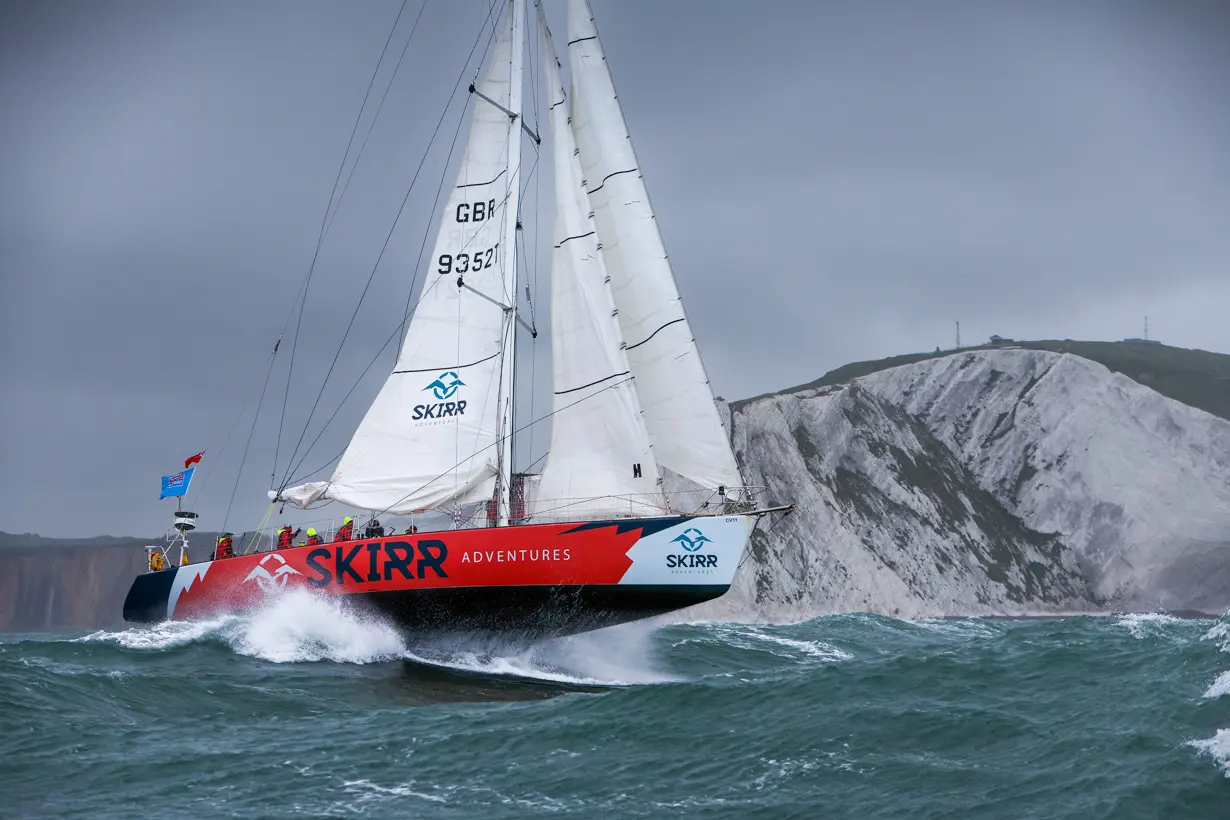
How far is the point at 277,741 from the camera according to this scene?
535 inches

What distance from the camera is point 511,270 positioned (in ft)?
76.1

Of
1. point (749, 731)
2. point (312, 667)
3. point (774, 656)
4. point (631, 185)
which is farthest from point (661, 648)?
point (749, 731)

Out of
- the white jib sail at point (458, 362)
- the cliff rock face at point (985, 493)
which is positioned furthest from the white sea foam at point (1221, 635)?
the cliff rock face at point (985, 493)

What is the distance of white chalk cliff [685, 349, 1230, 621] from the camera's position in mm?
60875

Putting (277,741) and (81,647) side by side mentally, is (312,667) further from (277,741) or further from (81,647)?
(277,741)

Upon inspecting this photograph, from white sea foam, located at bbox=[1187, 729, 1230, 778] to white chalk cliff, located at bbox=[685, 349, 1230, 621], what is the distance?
44678 mm

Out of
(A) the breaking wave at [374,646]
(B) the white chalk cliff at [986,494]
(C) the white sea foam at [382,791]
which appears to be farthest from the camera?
(B) the white chalk cliff at [986,494]

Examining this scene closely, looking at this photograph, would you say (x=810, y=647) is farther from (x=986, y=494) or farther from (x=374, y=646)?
(x=986, y=494)

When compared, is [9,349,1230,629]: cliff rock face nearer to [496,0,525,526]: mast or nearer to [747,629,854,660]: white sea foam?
[747,629,854,660]: white sea foam

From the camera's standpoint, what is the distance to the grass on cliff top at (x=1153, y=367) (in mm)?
78875

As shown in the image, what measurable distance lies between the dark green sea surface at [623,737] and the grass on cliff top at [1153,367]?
5191cm

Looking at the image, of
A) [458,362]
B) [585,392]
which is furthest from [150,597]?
[585,392]

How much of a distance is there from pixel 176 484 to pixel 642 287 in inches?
529

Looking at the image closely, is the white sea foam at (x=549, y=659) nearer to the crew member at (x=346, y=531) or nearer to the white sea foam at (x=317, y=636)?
the white sea foam at (x=317, y=636)
